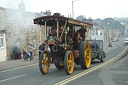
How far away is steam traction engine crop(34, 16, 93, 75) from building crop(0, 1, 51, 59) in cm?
224

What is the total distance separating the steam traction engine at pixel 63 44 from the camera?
10.6m

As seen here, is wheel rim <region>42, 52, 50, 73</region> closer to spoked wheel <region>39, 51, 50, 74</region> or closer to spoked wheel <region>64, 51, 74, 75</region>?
spoked wheel <region>39, 51, 50, 74</region>

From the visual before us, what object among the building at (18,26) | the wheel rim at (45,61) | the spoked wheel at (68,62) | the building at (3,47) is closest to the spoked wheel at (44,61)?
the wheel rim at (45,61)

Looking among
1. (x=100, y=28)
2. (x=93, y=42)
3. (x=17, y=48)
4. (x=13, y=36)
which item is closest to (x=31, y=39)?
(x=17, y=48)

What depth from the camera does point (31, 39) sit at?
98.0 feet

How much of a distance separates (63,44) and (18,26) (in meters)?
7.90

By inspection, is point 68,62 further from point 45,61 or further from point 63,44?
point 45,61

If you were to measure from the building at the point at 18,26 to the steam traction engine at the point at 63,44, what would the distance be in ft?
7.36

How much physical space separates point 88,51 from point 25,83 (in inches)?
214

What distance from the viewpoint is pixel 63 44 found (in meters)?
10.8

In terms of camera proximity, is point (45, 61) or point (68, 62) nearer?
point (68, 62)

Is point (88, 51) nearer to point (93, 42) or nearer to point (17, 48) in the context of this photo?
point (93, 42)

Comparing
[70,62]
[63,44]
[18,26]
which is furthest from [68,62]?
[18,26]

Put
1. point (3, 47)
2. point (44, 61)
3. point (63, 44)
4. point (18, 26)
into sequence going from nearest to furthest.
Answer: point (63, 44)
point (44, 61)
point (18, 26)
point (3, 47)
